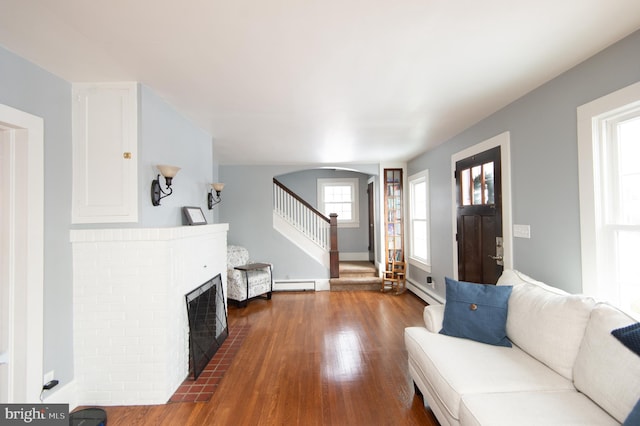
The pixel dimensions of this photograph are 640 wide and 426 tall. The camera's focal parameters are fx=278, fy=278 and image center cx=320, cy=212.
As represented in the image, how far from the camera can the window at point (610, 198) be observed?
1.75 metres

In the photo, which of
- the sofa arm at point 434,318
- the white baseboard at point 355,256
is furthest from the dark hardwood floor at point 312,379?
the white baseboard at point 355,256

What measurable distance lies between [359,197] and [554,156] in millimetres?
5026

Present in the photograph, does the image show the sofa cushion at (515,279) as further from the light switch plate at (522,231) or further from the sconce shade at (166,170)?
the sconce shade at (166,170)

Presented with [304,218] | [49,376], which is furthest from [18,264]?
[304,218]

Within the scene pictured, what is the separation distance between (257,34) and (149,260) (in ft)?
5.83

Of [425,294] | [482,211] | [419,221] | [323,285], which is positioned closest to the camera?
[482,211]

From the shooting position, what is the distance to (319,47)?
5.57ft

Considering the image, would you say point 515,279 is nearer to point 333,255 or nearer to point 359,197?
point 333,255

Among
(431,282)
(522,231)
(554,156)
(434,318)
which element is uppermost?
(554,156)

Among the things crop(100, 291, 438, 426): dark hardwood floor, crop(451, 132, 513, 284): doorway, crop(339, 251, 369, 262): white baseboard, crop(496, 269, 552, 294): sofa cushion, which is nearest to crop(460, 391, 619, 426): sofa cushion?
crop(100, 291, 438, 426): dark hardwood floor

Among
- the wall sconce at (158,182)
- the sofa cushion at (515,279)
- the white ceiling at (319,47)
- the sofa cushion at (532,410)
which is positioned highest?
the white ceiling at (319,47)

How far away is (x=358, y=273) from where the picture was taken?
5.72 metres

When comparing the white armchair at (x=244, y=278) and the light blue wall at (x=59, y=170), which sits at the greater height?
the light blue wall at (x=59, y=170)

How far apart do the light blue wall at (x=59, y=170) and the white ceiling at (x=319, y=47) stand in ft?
0.41
